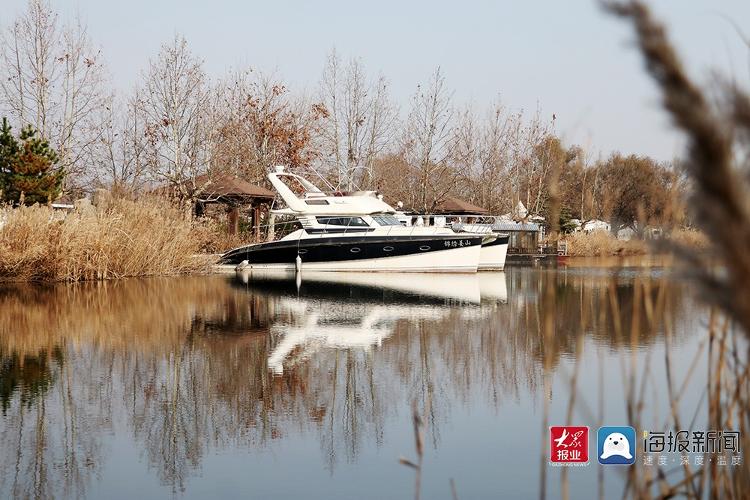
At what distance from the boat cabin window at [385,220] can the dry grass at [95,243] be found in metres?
5.80

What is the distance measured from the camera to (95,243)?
20891 mm

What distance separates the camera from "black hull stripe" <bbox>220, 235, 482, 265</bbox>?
26.2 m

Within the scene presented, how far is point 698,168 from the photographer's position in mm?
875

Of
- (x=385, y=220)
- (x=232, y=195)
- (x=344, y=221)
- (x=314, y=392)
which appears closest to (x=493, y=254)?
(x=385, y=220)

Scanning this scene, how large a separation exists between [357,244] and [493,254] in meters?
4.75

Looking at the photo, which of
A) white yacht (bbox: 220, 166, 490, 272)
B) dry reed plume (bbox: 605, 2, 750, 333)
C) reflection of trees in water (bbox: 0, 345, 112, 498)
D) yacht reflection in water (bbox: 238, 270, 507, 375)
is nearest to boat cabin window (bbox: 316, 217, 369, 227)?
white yacht (bbox: 220, 166, 490, 272)

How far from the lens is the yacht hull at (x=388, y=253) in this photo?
26.3 metres

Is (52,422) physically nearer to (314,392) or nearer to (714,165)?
(314,392)

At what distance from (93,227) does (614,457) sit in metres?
17.6

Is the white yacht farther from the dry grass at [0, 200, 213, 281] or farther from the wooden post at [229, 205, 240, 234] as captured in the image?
the wooden post at [229, 205, 240, 234]

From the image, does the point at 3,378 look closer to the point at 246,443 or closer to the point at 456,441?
the point at 246,443

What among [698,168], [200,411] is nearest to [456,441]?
[200,411]

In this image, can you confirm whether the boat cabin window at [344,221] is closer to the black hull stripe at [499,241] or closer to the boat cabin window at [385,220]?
the boat cabin window at [385,220]

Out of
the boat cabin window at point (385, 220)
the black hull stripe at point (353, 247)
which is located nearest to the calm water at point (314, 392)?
the black hull stripe at point (353, 247)
